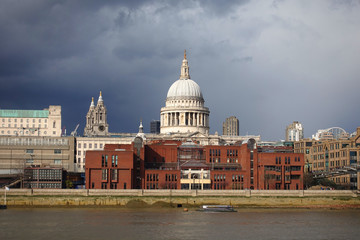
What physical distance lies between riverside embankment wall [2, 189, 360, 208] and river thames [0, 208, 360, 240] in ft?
20.1

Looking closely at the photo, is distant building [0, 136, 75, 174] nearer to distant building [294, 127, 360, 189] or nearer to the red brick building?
the red brick building

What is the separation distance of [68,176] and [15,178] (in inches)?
523

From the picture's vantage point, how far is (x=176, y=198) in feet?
406

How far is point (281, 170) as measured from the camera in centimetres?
14112

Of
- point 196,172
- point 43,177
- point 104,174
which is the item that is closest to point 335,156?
point 196,172

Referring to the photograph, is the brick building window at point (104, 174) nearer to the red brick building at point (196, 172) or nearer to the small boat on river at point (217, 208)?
the red brick building at point (196, 172)

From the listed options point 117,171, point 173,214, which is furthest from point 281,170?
point 173,214

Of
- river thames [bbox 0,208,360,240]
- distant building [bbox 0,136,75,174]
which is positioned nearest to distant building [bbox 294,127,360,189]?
river thames [bbox 0,208,360,240]

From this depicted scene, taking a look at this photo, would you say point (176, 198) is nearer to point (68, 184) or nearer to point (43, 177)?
point (68, 184)

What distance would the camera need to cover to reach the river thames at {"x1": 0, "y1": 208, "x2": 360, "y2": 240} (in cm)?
8262

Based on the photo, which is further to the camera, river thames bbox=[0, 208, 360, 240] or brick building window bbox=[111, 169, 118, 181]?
brick building window bbox=[111, 169, 118, 181]

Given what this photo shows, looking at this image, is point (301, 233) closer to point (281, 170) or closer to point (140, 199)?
point (140, 199)

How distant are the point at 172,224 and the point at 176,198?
31.2 metres

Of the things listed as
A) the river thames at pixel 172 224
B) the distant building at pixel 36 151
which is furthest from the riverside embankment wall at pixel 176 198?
the distant building at pixel 36 151
